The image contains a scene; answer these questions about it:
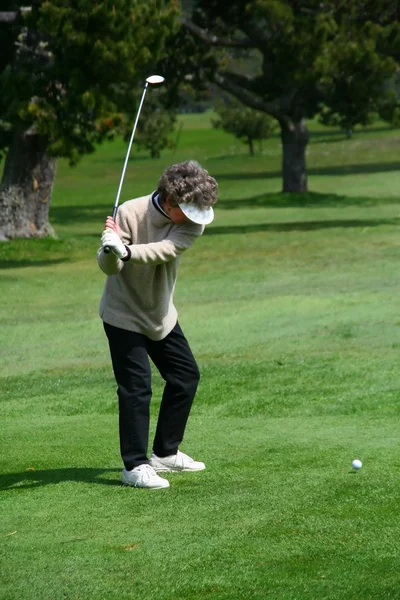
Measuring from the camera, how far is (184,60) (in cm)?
3334

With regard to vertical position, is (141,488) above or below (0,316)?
above

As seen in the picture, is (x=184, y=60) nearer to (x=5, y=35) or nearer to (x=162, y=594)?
(x=5, y=35)

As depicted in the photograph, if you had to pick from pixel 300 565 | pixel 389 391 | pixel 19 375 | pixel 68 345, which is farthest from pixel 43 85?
pixel 300 565

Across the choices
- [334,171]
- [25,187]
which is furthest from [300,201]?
[334,171]

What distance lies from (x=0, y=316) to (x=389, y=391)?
22.8ft

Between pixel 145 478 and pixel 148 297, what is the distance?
1.00 meters

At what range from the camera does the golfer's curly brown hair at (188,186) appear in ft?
20.2

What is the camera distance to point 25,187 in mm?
24016

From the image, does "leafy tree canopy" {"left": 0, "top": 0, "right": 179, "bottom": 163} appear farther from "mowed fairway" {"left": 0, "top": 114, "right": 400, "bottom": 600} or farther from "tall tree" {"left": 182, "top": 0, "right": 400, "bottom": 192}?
"tall tree" {"left": 182, "top": 0, "right": 400, "bottom": 192}

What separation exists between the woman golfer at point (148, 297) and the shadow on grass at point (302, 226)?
2021 centimetres

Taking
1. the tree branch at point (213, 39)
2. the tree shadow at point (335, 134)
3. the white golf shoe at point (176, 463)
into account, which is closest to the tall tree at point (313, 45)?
the tree branch at point (213, 39)

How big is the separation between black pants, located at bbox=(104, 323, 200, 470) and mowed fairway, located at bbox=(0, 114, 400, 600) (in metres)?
0.31

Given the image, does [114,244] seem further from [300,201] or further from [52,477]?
[300,201]

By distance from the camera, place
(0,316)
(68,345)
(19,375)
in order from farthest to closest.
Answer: (0,316)
(68,345)
(19,375)
